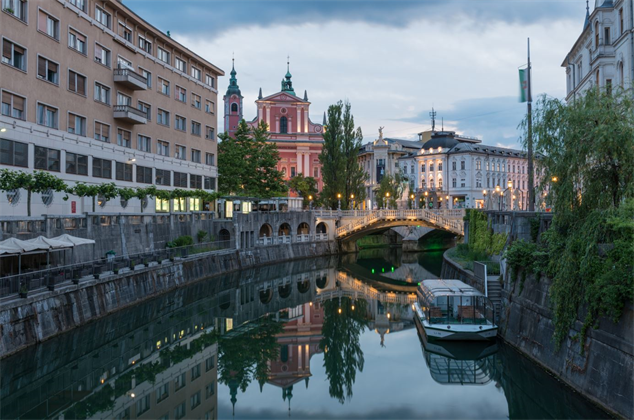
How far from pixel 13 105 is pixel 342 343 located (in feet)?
83.9

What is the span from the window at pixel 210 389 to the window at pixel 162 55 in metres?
40.1

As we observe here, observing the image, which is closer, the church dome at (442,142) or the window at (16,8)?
the window at (16,8)

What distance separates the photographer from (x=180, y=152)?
60.3 m

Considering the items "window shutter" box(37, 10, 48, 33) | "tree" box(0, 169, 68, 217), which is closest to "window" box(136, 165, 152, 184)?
"window shutter" box(37, 10, 48, 33)

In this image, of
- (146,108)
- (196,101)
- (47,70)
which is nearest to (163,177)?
(146,108)

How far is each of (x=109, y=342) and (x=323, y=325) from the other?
1366 centimetres

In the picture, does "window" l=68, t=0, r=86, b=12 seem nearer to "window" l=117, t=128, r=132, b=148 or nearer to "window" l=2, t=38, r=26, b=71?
"window" l=2, t=38, r=26, b=71

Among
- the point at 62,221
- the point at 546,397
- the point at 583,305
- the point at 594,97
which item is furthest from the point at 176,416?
the point at 594,97

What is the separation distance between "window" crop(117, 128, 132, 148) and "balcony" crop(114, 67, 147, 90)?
3991mm

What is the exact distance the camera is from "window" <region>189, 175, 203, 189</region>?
62.5 m

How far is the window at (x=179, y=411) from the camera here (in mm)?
20872

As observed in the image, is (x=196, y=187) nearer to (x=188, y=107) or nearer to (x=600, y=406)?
(x=188, y=107)

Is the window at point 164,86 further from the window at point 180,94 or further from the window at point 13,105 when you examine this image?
the window at point 13,105

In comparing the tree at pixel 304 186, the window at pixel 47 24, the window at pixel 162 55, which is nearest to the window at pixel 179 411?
the window at pixel 47 24
